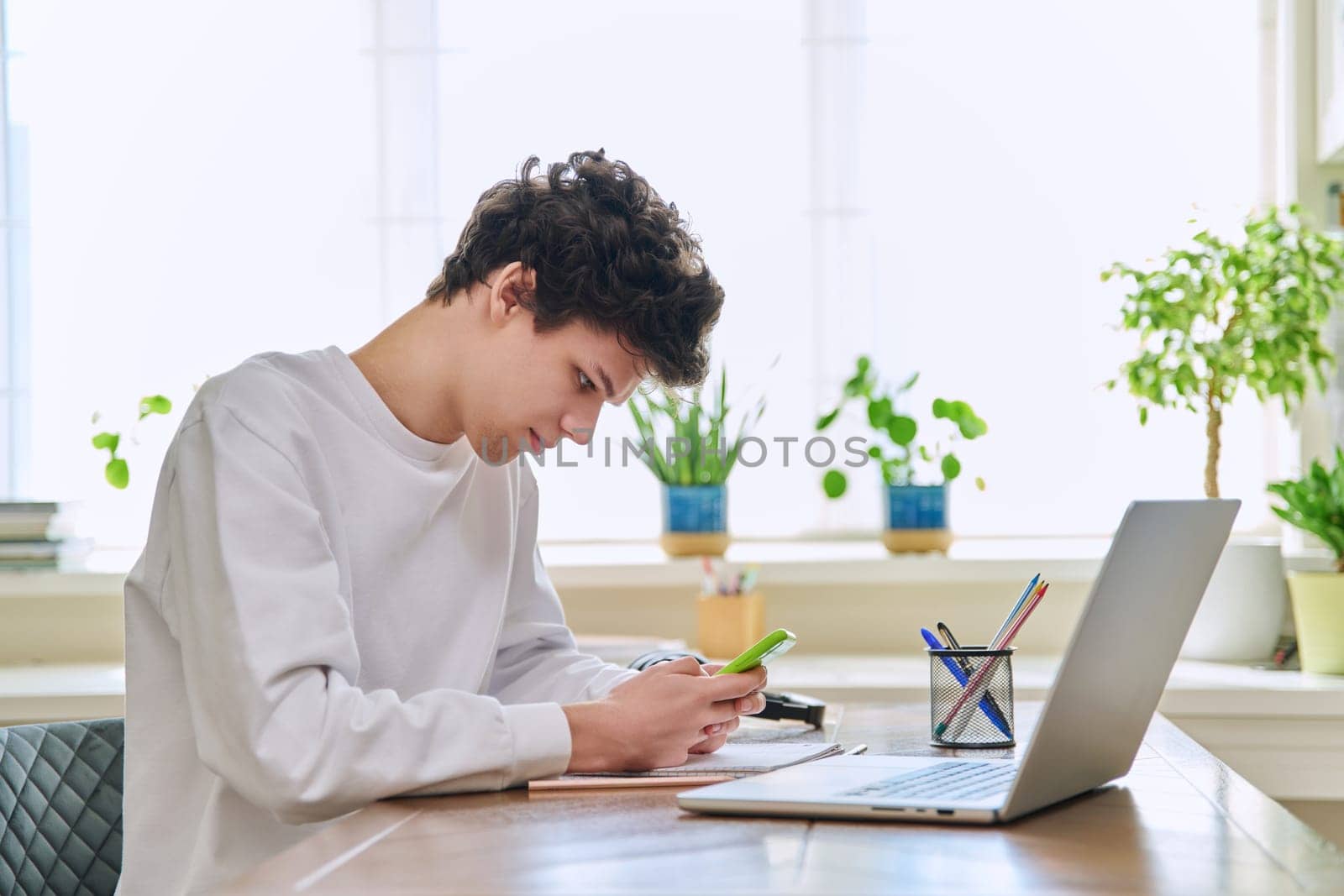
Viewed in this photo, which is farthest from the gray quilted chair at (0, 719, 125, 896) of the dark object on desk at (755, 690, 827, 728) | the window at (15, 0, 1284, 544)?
the window at (15, 0, 1284, 544)

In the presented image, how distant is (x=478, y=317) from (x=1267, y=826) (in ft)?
2.72

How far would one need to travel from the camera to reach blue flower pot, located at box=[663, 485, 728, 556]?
2541 millimetres

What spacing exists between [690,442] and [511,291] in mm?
1276

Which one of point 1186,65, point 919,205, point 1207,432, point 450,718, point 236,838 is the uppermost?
point 1186,65

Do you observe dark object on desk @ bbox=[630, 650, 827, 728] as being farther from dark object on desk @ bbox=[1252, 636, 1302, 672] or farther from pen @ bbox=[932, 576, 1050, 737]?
dark object on desk @ bbox=[1252, 636, 1302, 672]

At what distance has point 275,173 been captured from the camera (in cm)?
285

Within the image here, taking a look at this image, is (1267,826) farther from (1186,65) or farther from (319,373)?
(1186,65)

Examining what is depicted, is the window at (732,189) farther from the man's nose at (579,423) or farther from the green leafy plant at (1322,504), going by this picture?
the man's nose at (579,423)

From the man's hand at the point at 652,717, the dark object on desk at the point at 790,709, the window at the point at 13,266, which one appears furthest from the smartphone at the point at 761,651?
the window at the point at 13,266

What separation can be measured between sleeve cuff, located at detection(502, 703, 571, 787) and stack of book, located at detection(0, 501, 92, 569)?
1.74m

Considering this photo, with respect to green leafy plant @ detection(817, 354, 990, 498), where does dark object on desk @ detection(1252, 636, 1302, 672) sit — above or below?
below

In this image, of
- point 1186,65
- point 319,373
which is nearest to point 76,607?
point 319,373

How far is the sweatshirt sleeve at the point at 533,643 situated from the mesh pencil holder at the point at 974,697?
1.06 ft

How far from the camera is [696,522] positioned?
8.36 ft
